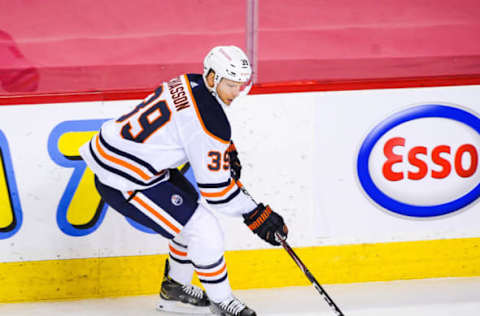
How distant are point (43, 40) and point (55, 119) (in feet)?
1.73

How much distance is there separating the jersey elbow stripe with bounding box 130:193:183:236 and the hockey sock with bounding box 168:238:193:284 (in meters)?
0.20

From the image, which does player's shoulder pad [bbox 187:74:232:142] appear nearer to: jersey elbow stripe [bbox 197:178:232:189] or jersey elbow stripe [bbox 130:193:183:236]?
jersey elbow stripe [bbox 197:178:232:189]

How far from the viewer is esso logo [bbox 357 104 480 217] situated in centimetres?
354

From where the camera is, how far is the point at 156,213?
9.93 ft

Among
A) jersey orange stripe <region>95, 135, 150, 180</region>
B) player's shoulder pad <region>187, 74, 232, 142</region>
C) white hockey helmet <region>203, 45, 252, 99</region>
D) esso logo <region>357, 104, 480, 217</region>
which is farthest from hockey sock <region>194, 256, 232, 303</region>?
esso logo <region>357, 104, 480, 217</region>

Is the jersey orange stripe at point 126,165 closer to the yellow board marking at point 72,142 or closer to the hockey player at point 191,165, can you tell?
the hockey player at point 191,165

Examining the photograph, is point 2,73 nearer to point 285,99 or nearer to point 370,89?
point 285,99

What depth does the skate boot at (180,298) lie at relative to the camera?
3301mm

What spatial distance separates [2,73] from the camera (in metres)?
3.47

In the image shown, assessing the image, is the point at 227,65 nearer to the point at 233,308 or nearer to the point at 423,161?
the point at 233,308

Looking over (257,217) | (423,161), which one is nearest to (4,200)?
(257,217)

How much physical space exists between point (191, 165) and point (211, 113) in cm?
27

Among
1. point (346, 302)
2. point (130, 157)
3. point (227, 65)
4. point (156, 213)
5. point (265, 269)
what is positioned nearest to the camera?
point (227, 65)

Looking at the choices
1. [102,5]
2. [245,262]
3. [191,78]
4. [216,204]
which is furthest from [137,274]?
[102,5]
